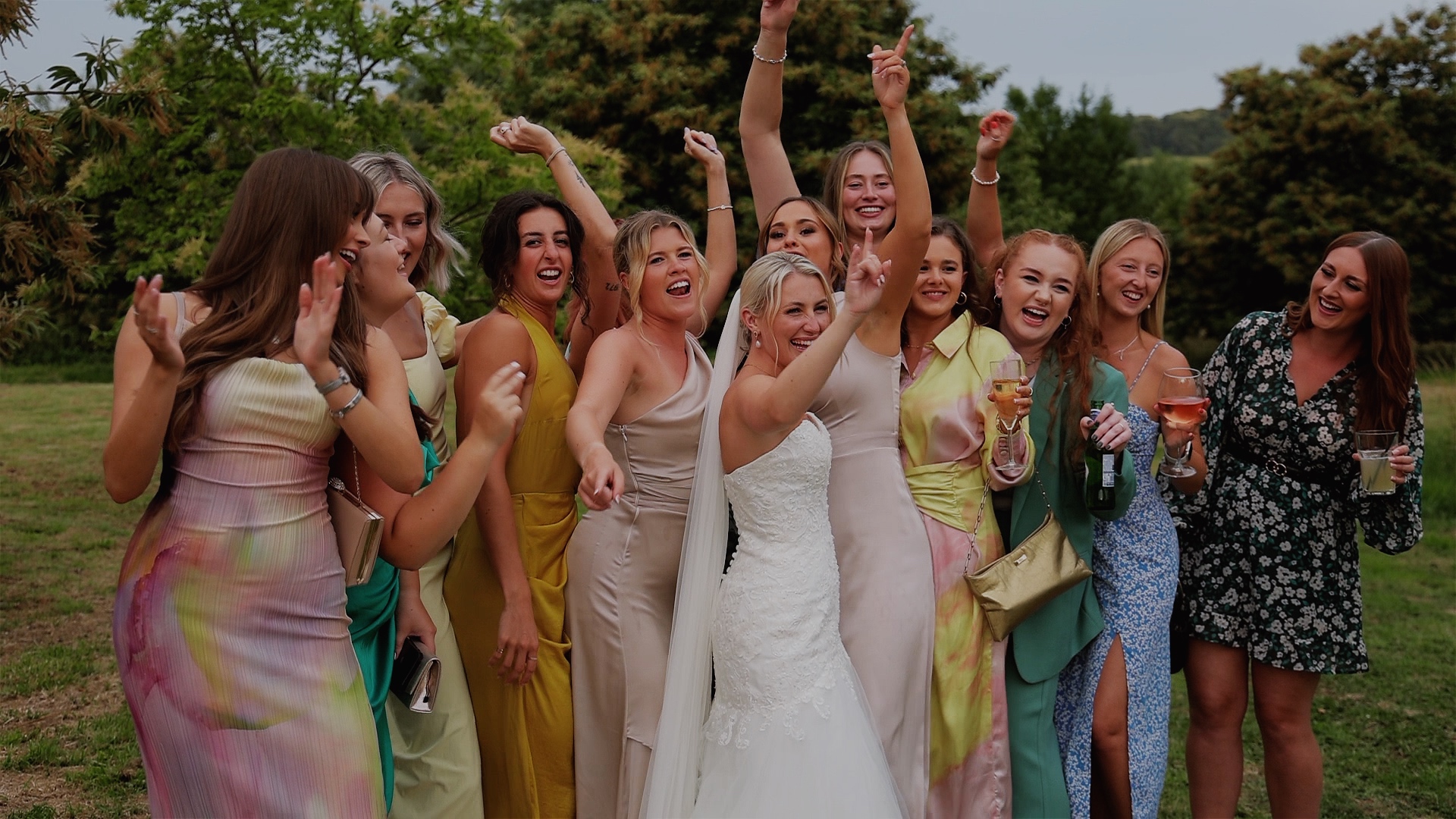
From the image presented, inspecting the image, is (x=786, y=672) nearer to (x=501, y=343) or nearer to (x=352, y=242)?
(x=501, y=343)

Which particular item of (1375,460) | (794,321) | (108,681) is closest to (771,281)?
(794,321)

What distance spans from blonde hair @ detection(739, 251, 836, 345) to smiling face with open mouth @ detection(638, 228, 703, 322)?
22 centimetres

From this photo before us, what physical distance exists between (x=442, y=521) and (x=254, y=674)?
0.56 metres

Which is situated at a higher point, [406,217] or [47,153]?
[47,153]

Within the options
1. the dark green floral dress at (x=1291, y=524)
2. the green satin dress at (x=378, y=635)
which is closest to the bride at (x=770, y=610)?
the green satin dress at (x=378, y=635)

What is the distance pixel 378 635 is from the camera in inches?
133

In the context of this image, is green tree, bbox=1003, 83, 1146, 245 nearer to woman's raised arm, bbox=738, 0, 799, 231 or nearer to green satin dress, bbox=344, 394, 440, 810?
woman's raised arm, bbox=738, 0, 799, 231

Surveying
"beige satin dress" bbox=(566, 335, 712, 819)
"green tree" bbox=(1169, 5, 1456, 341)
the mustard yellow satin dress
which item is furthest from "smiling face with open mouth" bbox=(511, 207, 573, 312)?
"green tree" bbox=(1169, 5, 1456, 341)

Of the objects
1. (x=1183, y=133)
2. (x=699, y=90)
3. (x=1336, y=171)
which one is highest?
(x=1183, y=133)

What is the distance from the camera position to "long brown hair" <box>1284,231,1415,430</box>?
4.47m

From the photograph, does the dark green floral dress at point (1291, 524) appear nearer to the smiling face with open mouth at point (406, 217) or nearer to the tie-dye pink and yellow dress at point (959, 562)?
the tie-dye pink and yellow dress at point (959, 562)

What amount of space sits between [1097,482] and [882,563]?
835mm

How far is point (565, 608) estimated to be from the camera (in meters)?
4.02

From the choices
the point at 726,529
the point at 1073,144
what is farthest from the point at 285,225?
the point at 1073,144
